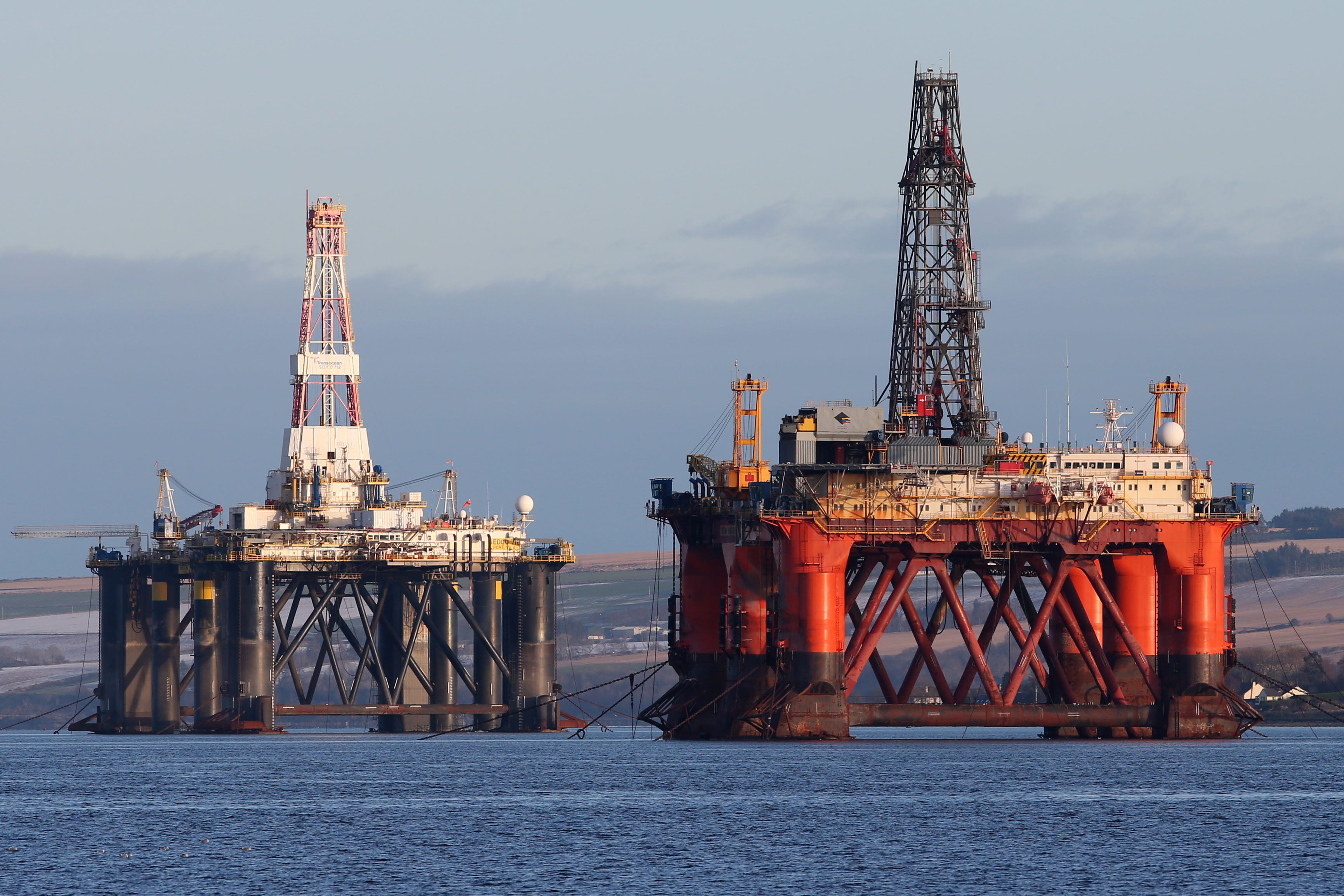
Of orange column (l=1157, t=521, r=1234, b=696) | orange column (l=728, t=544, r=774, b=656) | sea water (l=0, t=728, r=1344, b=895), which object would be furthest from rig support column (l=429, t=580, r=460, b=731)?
orange column (l=1157, t=521, r=1234, b=696)

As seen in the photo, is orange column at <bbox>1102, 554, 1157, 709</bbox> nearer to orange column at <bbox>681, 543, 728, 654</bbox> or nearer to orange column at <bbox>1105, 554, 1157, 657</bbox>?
orange column at <bbox>1105, 554, 1157, 657</bbox>

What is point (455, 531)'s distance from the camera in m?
126

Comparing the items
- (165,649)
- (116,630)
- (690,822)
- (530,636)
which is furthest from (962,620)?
(116,630)

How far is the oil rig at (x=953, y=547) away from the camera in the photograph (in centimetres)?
9638

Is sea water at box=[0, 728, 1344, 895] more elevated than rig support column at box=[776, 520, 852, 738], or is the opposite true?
rig support column at box=[776, 520, 852, 738]

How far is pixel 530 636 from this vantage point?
126438mm

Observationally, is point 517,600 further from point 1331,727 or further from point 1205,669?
point 1331,727

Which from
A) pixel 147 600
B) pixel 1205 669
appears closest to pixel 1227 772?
pixel 1205 669

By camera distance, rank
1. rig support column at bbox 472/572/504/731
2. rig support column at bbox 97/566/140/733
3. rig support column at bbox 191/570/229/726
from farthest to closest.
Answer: rig support column at bbox 97/566/140/733 < rig support column at bbox 472/572/504/731 < rig support column at bbox 191/570/229/726

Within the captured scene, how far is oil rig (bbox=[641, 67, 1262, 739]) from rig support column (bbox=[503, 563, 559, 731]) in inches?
845

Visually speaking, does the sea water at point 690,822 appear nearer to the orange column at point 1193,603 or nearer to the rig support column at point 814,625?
the rig support column at point 814,625

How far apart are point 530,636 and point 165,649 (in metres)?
19.9

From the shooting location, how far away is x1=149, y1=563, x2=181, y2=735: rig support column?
131125 mm

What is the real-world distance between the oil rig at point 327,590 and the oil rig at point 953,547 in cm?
2266
